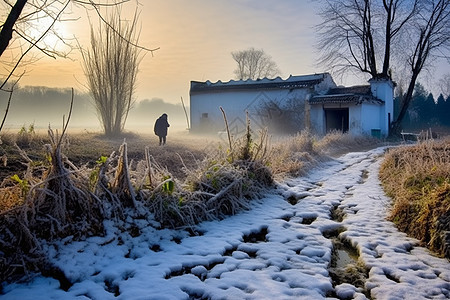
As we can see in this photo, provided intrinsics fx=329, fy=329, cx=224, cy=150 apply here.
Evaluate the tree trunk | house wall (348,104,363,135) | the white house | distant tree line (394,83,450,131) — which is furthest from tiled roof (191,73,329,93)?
distant tree line (394,83,450,131)

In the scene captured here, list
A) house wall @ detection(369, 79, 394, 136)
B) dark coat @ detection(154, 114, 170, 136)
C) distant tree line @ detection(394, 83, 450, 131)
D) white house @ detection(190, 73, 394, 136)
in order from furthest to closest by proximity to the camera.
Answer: distant tree line @ detection(394, 83, 450, 131), house wall @ detection(369, 79, 394, 136), white house @ detection(190, 73, 394, 136), dark coat @ detection(154, 114, 170, 136)

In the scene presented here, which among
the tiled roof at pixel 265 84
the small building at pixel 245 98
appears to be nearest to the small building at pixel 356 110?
the small building at pixel 245 98

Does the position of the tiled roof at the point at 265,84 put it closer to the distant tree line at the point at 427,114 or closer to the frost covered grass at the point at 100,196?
the frost covered grass at the point at 100,196

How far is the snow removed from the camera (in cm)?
240

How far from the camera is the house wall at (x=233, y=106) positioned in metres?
21.1

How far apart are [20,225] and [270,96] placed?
19738 millimetres

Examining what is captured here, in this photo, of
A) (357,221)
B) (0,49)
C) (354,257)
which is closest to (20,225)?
(0,49)

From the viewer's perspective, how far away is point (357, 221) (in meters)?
4.20

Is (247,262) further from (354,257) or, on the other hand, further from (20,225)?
(20,225)

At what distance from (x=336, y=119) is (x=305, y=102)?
2.77 metres

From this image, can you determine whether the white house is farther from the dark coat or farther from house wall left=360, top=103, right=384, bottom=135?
the dark coat

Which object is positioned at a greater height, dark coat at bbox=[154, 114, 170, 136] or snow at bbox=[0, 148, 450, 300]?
dark coat at bbox=[154, 114, 170, 136]

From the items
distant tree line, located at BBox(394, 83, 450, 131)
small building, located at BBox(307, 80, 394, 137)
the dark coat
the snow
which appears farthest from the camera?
distant tree line, located at BBox(394, 83, 450, 131)

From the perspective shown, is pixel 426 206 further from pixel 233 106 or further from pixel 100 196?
pixel 233 106
